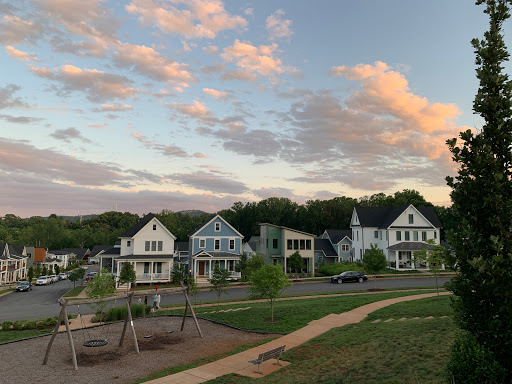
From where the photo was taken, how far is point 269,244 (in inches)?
2232

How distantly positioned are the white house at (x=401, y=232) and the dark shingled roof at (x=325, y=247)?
6087 mm

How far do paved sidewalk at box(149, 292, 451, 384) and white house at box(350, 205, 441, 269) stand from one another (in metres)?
39.2

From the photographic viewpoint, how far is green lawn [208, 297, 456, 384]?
34.2ft

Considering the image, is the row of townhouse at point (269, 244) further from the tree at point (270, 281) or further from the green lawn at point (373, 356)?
the green lawn at point (373, 356)

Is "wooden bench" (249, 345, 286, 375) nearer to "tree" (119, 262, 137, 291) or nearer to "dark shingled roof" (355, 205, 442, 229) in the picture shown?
"tree" (119, 262, 137, 291)

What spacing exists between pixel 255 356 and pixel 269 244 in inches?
1641

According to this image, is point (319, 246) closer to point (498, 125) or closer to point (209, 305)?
point (209, 305)

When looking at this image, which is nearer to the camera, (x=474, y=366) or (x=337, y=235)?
(x=474, y=366)

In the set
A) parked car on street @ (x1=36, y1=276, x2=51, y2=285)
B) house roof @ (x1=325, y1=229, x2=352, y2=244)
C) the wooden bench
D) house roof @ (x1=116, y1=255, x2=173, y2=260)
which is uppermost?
house roof @ (x1=325, y1=229, x2=352, y2=244)

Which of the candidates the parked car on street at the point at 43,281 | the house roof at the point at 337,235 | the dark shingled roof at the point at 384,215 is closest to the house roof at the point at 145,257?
the parked car on street at the point at 43,281

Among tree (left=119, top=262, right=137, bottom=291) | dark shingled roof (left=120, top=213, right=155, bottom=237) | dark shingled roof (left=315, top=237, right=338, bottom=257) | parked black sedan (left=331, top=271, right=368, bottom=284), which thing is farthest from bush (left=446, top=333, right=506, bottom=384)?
dark shingled roof (left=315, top=237, right=338, bottom=257)

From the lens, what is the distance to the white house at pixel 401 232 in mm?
58625

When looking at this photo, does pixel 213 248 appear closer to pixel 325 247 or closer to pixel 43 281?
pixel 325 247

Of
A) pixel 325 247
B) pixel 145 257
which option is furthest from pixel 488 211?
pixel 325 247
